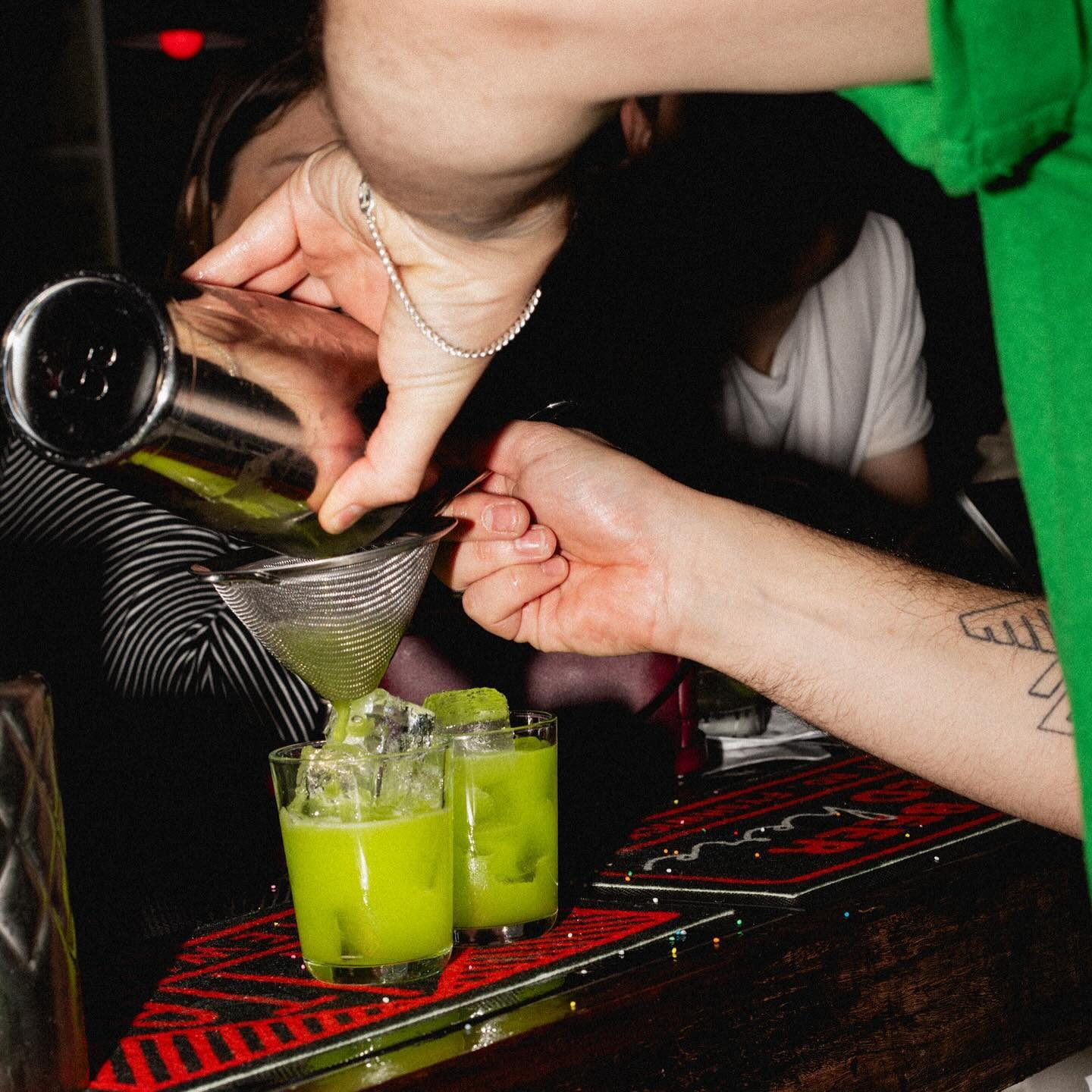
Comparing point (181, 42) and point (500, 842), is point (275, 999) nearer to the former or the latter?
point (500, 842)

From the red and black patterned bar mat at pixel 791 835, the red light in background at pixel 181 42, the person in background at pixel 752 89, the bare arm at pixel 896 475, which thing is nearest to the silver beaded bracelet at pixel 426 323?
the person in background at pixel 752 89

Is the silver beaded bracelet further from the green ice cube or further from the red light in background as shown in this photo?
the red light in background

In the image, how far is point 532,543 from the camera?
1.45 m

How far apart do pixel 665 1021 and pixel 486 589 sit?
2.17 feet

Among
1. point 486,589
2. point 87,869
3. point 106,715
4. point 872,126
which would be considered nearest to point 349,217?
point 486,589

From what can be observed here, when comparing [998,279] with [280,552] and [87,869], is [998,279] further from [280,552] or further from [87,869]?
[87,869]

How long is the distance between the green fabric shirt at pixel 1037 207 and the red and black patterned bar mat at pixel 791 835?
519mm

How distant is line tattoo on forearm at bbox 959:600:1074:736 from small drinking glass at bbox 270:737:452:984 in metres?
0.56

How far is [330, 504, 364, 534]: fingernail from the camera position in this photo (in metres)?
1.00

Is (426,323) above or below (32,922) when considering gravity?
above

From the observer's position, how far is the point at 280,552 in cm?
106

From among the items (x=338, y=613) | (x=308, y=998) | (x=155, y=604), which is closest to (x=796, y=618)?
(x=338, y=613)

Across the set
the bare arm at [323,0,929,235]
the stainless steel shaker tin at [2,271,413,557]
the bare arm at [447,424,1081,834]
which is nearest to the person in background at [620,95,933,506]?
the bare arm at [447,424,1081,834]

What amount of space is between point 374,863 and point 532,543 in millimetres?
508
